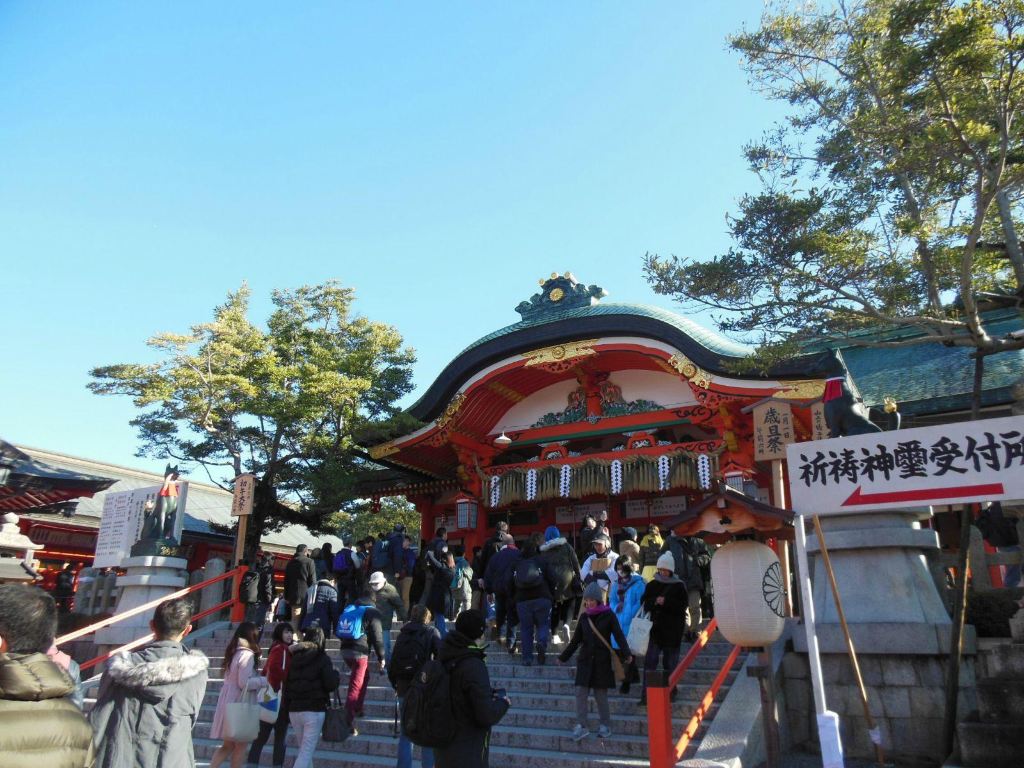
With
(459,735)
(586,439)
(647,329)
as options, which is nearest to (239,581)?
A: (586,439)

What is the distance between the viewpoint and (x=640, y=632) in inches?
279

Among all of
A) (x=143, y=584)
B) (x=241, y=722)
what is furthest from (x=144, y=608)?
(x=241, y=722)

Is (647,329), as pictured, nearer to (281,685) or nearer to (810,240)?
(810,240)

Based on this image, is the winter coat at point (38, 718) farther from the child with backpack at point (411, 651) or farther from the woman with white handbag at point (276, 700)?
the woman with white handbag at point (276, 700)

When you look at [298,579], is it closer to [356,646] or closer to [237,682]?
[356,646]

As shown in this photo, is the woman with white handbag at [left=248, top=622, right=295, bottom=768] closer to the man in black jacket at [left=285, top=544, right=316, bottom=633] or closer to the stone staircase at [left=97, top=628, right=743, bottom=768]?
the stone staircase at [left=97, top=628, right=743, bottom=768]

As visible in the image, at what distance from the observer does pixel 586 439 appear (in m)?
15.9

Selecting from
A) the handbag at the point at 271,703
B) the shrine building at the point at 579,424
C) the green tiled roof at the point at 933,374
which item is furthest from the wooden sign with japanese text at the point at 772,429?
the handbag at the point at 271,703

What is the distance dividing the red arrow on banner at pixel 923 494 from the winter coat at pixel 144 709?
4362 millimetres

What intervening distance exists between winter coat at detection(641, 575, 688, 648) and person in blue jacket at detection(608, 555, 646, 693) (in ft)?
0.81

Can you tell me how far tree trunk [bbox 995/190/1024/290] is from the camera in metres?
6.72

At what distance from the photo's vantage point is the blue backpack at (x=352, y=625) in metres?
7.46

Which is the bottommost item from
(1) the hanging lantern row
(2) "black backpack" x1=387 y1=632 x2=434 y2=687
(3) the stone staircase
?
(3) the stone staircase

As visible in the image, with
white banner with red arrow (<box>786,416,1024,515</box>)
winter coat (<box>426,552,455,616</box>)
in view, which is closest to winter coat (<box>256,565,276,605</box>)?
winter coat (<box>426,552,455,616</box>)
